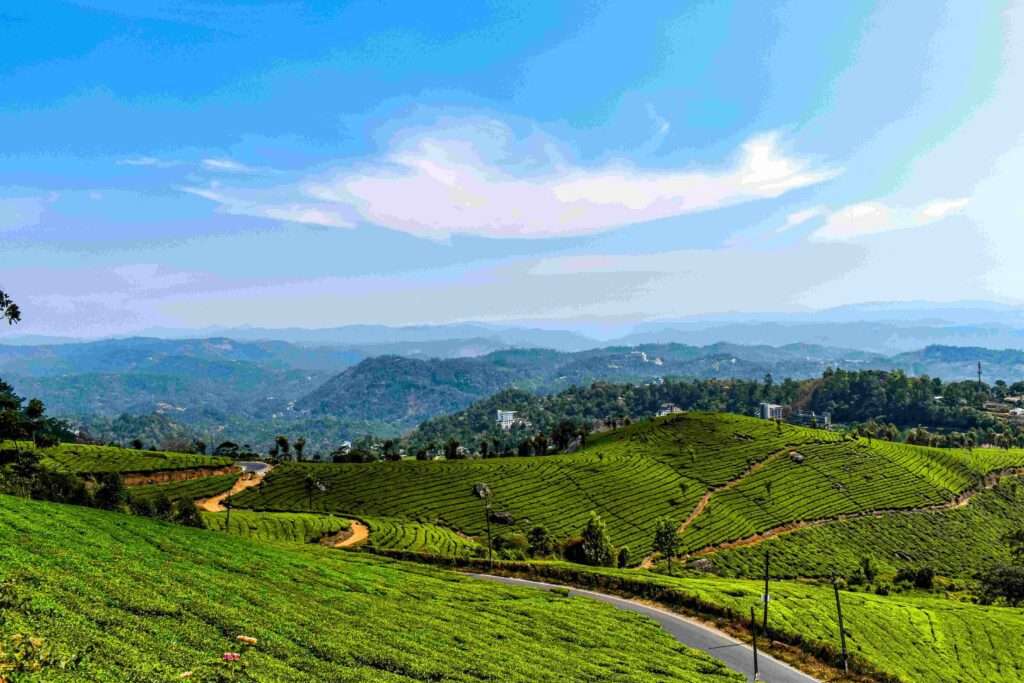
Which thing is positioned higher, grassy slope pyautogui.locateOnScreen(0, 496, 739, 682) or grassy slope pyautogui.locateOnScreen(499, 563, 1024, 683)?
grassy slope pyautogui.locateOnScreen(0, 496, 739, 682)

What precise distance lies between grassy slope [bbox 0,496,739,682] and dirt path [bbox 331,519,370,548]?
39.4 metres

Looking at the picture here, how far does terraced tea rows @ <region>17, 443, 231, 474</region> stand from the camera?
120m

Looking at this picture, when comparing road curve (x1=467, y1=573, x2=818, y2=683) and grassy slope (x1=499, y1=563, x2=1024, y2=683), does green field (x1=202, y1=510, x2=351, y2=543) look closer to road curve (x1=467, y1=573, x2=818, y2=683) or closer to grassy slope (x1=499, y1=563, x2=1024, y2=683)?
grassy slope (x1=499, y1=563, x2=1024, y2=683)

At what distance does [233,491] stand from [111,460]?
90.7ft

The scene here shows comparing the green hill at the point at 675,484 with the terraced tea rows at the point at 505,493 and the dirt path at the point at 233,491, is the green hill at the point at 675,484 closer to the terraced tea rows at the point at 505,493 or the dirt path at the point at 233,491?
the terraced tea rows at the point at 505,493

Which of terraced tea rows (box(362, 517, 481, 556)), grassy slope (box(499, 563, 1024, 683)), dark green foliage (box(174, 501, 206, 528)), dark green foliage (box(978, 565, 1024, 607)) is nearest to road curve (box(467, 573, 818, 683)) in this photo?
grassy slope (box(499, 563, 1024, 683))

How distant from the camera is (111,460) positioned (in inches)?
5044

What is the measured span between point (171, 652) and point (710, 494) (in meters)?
133

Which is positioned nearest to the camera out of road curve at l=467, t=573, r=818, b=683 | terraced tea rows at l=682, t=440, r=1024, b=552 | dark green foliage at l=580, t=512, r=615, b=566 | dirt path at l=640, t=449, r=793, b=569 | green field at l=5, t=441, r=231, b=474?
road curve at l=467, t=573, r=818, b=683

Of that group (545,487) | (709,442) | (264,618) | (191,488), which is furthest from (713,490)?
(264,618)

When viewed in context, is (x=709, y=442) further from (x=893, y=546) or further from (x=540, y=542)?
(x=540, y=542)

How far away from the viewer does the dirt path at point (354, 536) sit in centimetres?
8924

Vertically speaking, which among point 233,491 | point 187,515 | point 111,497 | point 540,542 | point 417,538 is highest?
point 111,497

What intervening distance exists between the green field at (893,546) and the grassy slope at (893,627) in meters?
36.7
